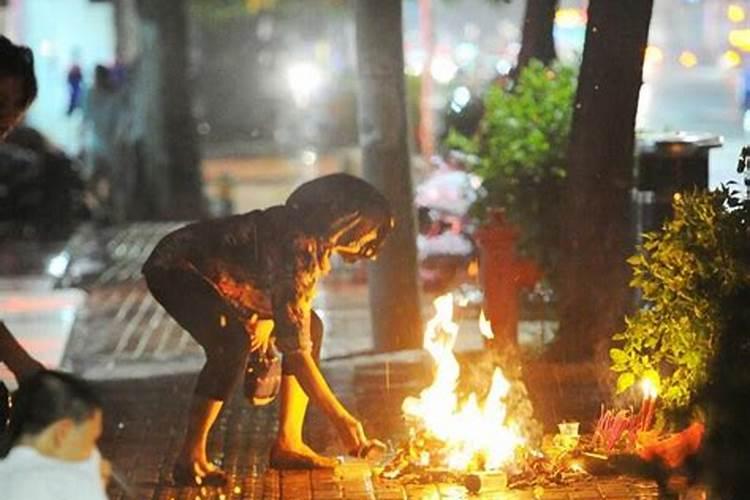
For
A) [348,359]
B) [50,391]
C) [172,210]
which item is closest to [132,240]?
[172,210]

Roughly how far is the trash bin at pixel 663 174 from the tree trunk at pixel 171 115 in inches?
448

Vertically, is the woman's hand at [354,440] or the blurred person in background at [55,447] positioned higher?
the blurred person in background at [55,447]

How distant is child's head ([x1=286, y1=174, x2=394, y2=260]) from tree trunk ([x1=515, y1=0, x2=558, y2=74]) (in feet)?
24.2

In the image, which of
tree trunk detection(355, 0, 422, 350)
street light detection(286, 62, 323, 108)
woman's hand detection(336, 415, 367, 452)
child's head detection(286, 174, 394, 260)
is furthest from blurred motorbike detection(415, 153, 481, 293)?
street light detection(286, 62, 323, 108)

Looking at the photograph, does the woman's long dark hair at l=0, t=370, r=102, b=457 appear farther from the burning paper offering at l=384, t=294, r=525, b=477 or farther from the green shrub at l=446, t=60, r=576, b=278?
the green shrub at l=446, t=60, r=576, b=278

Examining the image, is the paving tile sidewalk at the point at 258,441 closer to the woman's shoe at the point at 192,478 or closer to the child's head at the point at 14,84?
the woman's shoe at the point at 192,478

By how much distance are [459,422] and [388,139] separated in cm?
405

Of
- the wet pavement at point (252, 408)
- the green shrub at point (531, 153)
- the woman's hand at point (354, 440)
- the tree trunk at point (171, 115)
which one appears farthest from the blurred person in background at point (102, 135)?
the woman's hand at point (354, 440)

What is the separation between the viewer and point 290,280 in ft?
26.5

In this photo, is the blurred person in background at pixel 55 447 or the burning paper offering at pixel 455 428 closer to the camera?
the blurred person in background at pixel 55 447

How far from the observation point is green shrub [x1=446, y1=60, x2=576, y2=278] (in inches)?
512

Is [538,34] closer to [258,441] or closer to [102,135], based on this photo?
[258,441]

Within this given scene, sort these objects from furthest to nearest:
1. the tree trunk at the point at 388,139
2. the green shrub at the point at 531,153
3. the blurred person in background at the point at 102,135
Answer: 1. the blurred person in background at the point at 102,135
2. the green shrub at the point at 531,153
3. the tree trunk at the point at 388,139

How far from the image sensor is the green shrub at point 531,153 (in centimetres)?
1302
